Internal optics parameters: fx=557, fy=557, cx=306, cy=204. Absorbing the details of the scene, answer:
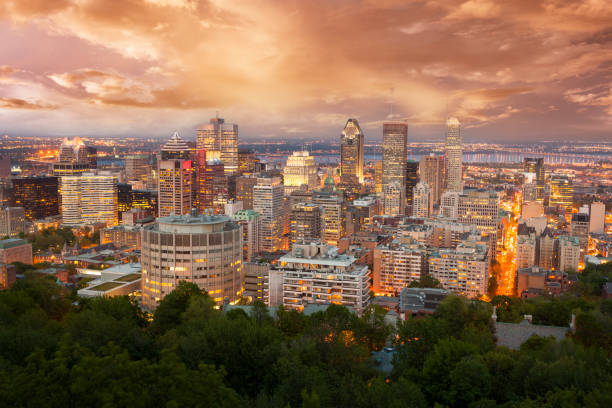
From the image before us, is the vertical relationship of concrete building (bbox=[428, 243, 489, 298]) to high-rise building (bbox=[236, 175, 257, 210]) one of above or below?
below

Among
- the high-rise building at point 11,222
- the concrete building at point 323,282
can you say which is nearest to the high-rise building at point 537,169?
the concrete building at point 323,282

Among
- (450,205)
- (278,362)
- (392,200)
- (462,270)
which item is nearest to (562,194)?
(392,200)

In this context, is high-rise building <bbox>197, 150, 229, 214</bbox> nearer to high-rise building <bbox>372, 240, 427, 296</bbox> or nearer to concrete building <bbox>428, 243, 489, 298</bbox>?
high-rise building <bbox>372, 240, 427, 296</bbox>

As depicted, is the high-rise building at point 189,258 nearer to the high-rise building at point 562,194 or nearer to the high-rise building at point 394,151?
the high-rise building at point 562,194

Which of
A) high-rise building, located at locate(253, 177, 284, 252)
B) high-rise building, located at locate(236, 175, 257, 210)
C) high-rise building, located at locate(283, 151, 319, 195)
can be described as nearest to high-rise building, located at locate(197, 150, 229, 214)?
high-rise building, located at locate(236, 175, 257, 210)

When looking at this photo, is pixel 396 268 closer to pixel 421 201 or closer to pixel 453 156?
pixel 421 201

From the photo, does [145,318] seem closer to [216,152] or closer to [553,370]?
[553,370]

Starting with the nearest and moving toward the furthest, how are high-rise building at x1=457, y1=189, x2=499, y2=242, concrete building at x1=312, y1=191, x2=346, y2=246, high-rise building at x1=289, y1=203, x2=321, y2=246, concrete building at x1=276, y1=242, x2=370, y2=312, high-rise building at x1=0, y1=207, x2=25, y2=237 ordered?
1. concrete building at x1=276, y1=242, x2=370, y2=312
2. high-rise building at x1=457, y1=189, x2=499, y2=242
3. high-rise building at x1=289, y1=203, x2=321, y2=246
4. concrete building at x1=312, y1=191, x2=346, y2=246
5. high-rise building at x1=0, y1=207, x2=25, y2=237
